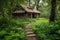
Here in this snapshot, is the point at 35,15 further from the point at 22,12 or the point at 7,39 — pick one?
the point at 7,39

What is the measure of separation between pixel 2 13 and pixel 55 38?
10082 mm

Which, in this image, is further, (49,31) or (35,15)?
(35,15)

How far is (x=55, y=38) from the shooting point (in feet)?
37.8

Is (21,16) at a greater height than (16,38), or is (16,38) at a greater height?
(16,38)

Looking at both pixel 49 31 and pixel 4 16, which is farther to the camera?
pixel 4 16

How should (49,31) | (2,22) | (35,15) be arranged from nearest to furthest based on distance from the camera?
(49,31)
(2,22)
(35,15)

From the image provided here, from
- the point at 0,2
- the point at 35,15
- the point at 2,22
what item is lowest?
the point at 35,15

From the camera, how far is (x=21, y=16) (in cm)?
3947

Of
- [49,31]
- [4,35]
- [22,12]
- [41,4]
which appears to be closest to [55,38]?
[49,31]

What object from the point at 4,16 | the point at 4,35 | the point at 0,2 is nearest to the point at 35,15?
the point at 4,16

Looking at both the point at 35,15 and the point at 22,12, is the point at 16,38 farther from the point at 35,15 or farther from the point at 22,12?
the point at 35,15

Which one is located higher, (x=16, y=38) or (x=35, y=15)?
(x=16, y=38)

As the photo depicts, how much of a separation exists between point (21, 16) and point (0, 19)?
67.6ft

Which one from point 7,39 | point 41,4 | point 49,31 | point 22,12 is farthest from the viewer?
point 41,4
